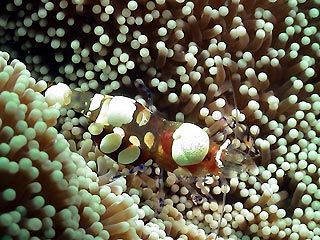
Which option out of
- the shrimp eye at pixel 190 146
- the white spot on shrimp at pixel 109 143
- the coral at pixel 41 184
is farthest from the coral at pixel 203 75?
the coral at pixel 41 184

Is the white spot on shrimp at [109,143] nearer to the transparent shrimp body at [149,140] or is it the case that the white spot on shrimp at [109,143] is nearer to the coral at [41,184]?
the transparent shrimp body at [149,140]

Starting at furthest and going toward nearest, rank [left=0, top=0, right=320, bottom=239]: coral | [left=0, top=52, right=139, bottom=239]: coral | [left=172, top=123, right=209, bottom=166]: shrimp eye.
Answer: [left=0, top=0, right=320, bottom=239]: coral
[left=172, top=123, right=209, bottom=166]: shrimp eye
[left=0, top=52, right=139, bottom=239]: coral

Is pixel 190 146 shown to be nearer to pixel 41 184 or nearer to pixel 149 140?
pixel 149 140

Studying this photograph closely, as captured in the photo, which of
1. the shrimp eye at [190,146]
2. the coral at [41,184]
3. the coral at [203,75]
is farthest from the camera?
the coral at [203,75]

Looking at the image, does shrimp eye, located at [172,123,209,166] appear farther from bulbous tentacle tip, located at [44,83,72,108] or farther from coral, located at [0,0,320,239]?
bulbous tentacle tip, located at [44,83,72,108]

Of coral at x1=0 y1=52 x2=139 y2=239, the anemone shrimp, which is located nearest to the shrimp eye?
the anemone shrimp
